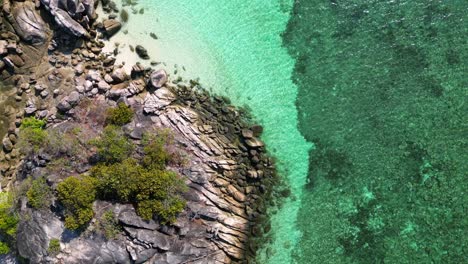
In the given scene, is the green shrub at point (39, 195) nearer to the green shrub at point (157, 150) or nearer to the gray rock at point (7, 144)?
the gray rock at point (7, 144)

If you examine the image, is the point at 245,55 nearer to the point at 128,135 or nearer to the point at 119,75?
the point at 119,75

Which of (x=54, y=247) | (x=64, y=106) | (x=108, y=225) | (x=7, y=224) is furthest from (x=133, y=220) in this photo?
(x=64, y=106)

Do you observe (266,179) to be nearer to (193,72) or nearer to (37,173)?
(193,72)

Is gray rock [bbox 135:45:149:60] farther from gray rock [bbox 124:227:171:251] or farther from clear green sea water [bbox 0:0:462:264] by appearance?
gray rock [bbox 124:227:171:251]

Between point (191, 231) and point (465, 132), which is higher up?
point (465, 132)

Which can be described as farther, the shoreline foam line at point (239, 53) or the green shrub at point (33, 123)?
the green shrub at point (33, 123)

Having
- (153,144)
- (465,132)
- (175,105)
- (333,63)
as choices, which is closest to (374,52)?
(333,63)

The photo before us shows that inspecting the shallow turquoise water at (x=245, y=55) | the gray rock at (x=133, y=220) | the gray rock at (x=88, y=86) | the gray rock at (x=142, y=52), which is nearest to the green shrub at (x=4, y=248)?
the gray rock at (x=133, y=220)
